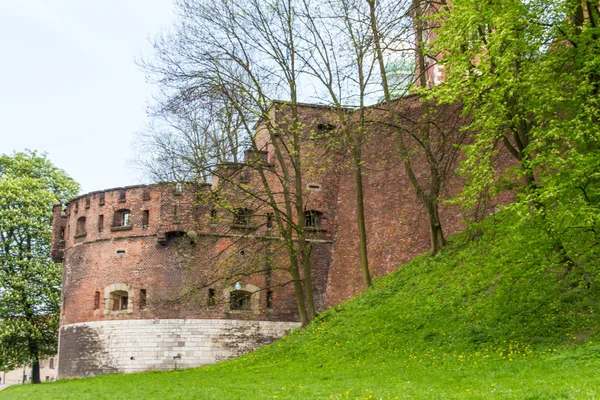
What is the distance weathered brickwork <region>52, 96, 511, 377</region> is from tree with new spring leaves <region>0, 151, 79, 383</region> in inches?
193

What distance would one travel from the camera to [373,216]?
23281 millimetres

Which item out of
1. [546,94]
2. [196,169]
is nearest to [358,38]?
[196,169]

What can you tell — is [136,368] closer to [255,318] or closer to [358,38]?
[255,318]

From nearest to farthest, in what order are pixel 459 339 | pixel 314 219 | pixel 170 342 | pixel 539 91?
pixel 539 91
pixel 459 339
pixel 170 342
pixel 314 219

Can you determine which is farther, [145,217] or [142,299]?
[145,217]

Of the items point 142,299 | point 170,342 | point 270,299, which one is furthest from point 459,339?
point 142,299

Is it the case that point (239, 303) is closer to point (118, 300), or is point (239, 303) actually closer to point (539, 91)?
point (118, 300)

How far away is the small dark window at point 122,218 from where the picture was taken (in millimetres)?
26219

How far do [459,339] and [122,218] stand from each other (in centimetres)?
1673

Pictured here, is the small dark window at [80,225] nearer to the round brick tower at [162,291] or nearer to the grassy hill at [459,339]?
the round brick tower at [162,291]

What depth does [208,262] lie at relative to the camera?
24.6m

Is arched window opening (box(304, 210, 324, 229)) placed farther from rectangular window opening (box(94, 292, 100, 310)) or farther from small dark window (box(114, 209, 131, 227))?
rectangular window opening (box(94, 292, 100, 310))

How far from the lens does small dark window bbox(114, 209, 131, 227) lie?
26.2 meters

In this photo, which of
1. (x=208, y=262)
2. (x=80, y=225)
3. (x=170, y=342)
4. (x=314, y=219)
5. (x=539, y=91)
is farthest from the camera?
(x=80, y=225)
